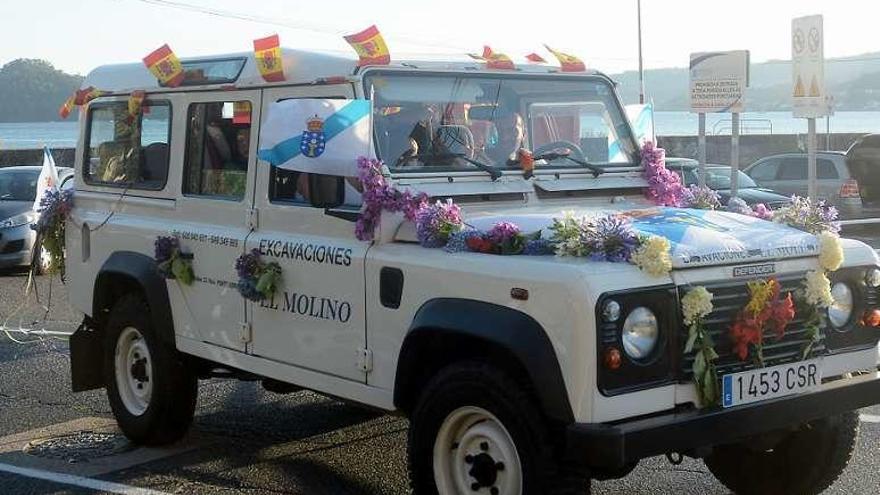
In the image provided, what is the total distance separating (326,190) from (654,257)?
72.3 inches

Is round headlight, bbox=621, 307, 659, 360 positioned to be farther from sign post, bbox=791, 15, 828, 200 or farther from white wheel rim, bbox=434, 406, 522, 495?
sign post, bbox=791, 15, 828, 200

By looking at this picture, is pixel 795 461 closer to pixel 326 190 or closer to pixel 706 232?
pixel 706 232

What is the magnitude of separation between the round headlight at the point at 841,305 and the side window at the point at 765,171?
56.1 ft

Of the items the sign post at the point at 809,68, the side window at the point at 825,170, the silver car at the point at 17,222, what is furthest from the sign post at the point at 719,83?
the silver car at the point at 17,222

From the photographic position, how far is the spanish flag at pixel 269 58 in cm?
603

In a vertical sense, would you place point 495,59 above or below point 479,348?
above

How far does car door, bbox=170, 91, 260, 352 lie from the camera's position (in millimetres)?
6266

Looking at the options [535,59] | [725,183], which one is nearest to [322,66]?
[535,59]

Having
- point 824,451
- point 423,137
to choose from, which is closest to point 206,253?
point 423,137

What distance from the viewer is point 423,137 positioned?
5.80m

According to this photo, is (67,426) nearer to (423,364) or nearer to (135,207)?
(135,207)

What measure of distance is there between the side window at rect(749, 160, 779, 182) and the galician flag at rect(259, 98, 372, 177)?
17.5 meters

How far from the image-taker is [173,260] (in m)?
6.59

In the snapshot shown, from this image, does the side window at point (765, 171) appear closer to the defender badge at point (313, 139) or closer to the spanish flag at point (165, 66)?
the spanish flag at point (165, 66)
